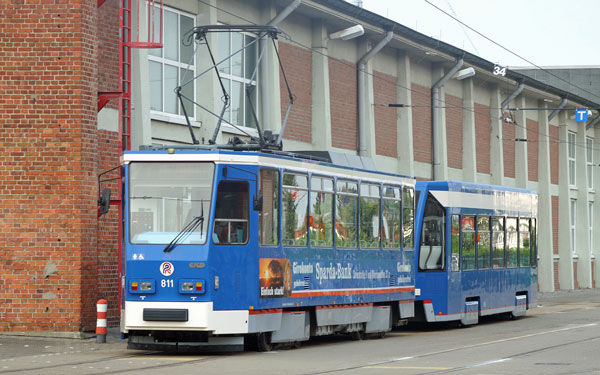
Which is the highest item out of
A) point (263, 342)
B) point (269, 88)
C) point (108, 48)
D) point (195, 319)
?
point (269, 88)

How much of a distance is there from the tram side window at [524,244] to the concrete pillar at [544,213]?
17.3 metres

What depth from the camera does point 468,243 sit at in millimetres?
24016

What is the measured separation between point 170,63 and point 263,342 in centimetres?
886

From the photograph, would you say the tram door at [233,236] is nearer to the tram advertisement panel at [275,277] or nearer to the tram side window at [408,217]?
the tram advertisement panel at [275,277]

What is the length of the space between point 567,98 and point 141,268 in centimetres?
3516

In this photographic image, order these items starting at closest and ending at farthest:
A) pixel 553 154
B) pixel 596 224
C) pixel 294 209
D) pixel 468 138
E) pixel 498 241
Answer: pixel 294 209 < pixel 498 241 < pixel 468 138 < pixel 553 154 < pixel 596 224

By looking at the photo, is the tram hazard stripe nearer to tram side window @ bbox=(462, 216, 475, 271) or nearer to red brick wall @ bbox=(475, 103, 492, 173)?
tram side window @ bbox=(462, 216, 475, 271)

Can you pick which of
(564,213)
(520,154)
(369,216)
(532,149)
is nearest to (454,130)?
(520,154)

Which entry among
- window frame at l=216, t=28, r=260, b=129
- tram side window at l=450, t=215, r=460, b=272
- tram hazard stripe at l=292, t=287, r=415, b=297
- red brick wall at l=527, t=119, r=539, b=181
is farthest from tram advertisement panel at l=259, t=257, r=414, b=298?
red brick wall at l=527, t=119, r=539, b=181

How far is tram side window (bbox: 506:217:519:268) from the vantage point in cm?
2645

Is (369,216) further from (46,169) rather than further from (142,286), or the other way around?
(46,169)

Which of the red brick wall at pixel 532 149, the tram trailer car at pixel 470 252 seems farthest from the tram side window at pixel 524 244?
the red brick wall at pixel 532 149

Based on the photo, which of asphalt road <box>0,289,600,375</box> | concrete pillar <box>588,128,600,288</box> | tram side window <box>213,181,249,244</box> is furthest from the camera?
concrete pillar <box>588,128,600,288</box>

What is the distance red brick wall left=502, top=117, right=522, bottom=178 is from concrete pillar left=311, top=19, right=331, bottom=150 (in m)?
15.1
